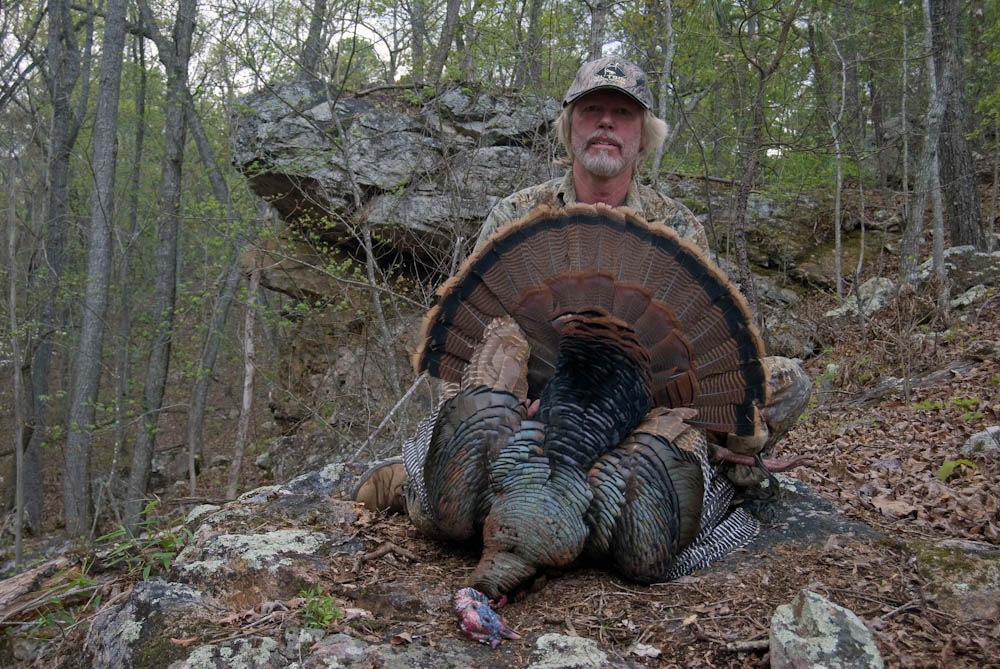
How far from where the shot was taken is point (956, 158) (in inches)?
412

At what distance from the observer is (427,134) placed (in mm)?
9516

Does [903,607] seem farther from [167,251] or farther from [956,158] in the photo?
[956,158]

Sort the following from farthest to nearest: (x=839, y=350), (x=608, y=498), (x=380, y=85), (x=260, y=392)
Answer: (x=260, y=392) → (x=380, y=85) → (x=839, y=350) → (x=608, y=498)

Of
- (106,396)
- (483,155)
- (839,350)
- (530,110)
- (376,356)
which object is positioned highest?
(530,110)

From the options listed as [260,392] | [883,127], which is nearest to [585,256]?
[260,392]

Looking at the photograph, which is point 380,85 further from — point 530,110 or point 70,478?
point 70,478

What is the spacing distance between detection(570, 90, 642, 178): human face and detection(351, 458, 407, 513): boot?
2021mm

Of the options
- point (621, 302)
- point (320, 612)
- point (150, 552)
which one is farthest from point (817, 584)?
point (150, 552)

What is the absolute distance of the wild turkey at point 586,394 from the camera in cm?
243

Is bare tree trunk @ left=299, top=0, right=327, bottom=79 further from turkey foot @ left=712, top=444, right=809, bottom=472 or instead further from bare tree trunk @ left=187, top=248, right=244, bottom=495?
turkey foot @ left=712, top=444, right=809, bottom=472

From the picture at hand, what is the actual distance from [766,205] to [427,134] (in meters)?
6.09

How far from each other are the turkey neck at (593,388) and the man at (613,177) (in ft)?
2.79

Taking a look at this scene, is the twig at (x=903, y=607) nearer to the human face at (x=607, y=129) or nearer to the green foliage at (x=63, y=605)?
the human face at (x=607, y=129)

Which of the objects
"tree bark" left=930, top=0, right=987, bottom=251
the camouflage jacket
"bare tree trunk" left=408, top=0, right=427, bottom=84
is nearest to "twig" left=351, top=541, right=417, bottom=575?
the camouflage jacket
